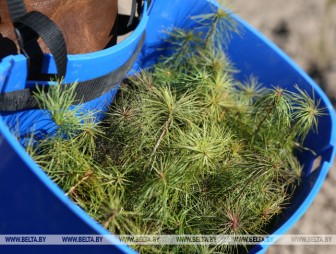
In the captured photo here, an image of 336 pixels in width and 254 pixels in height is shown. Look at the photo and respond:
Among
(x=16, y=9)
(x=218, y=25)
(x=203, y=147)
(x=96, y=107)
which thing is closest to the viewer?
(x=16, y=9)

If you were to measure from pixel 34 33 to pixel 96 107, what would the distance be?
0.23 meters

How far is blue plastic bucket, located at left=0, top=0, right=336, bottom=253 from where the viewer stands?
557 mm

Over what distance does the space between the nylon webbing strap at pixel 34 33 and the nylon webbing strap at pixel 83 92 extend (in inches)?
1.8

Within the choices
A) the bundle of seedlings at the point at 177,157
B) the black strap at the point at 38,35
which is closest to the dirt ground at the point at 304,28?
the bundle of seedlings at the point at 177,157

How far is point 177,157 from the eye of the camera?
0.74 meters

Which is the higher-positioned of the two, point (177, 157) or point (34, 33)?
point (34, 33)

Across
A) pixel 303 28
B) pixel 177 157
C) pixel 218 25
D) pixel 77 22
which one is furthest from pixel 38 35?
pixel 303 28

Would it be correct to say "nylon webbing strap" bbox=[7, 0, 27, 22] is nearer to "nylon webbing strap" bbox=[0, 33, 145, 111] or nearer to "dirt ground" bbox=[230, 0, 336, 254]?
"nylon webbing strap" bbox=[0, 33, 145, 111]

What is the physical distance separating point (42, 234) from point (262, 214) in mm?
356

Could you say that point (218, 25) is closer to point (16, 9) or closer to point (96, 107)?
point (96, 107)

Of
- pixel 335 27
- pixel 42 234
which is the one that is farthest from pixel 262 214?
pixel 335 27

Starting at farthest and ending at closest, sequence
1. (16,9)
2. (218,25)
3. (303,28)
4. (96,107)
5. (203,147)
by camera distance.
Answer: (303,28), (218,25), (96,107), (203,147), (16,9)

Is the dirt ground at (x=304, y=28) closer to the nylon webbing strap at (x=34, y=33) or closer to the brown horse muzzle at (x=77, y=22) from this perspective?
the brown horse muzzle at (x=77, y=22)

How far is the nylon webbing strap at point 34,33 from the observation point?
62 centimetres
